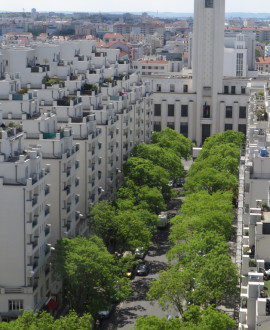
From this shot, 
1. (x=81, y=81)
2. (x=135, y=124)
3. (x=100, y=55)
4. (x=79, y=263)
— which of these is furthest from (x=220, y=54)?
(x=79, y=263)

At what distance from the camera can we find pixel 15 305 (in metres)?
66.8

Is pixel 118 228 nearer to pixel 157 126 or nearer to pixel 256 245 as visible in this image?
pixel 256 245

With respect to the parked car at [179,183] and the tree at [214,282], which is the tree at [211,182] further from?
the tree at [214,282]

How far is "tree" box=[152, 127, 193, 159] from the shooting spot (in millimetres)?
124231

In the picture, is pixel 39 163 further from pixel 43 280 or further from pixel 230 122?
pixel 230 122

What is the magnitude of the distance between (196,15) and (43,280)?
3868 inches

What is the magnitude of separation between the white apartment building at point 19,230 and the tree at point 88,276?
2.63 metres

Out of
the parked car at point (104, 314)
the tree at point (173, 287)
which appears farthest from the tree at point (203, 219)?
the tree at point (173, 287)

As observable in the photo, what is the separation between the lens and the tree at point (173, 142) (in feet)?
408

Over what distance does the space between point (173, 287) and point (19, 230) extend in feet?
47.4

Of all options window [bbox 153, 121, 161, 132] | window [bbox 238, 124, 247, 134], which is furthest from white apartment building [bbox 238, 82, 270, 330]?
window [bbox 153, 121, 161, 132]

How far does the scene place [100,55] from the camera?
458ft

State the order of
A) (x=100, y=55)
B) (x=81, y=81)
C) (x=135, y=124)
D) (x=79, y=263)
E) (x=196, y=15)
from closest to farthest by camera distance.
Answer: (x=79, y=263)
(x=81, y=81)
(x=135, y=124)
(x=100, y=55)
(x=196, y=15)

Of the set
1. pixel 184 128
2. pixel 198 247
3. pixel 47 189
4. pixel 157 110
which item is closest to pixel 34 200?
pixel 47 189
